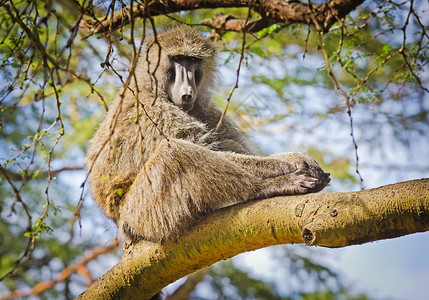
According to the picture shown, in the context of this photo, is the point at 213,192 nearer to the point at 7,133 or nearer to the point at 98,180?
the point at 98,180

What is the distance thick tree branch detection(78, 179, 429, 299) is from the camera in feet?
8.76

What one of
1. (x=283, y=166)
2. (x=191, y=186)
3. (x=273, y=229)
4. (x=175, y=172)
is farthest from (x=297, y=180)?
(x=175, y=172)

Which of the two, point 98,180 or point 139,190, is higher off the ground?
point 98,180

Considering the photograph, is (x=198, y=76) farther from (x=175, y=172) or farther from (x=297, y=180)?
(x=297, y=180)

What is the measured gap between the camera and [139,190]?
397cm

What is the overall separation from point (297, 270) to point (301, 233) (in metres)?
6.91

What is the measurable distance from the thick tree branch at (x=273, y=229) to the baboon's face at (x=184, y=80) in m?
1.49

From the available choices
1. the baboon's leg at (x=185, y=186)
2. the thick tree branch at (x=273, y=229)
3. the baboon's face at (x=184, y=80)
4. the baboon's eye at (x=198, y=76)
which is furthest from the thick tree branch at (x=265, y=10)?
the thick tree branch at (x=273, y=229)

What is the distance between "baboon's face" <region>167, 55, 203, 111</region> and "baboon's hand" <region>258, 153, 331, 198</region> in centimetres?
131

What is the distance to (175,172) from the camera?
150 inches

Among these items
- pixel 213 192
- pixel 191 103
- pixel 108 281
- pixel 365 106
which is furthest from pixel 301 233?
pixel 365 106

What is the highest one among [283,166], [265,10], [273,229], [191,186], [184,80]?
[265,10]

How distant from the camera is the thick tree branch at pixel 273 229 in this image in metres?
2.67

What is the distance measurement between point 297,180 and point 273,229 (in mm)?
692
